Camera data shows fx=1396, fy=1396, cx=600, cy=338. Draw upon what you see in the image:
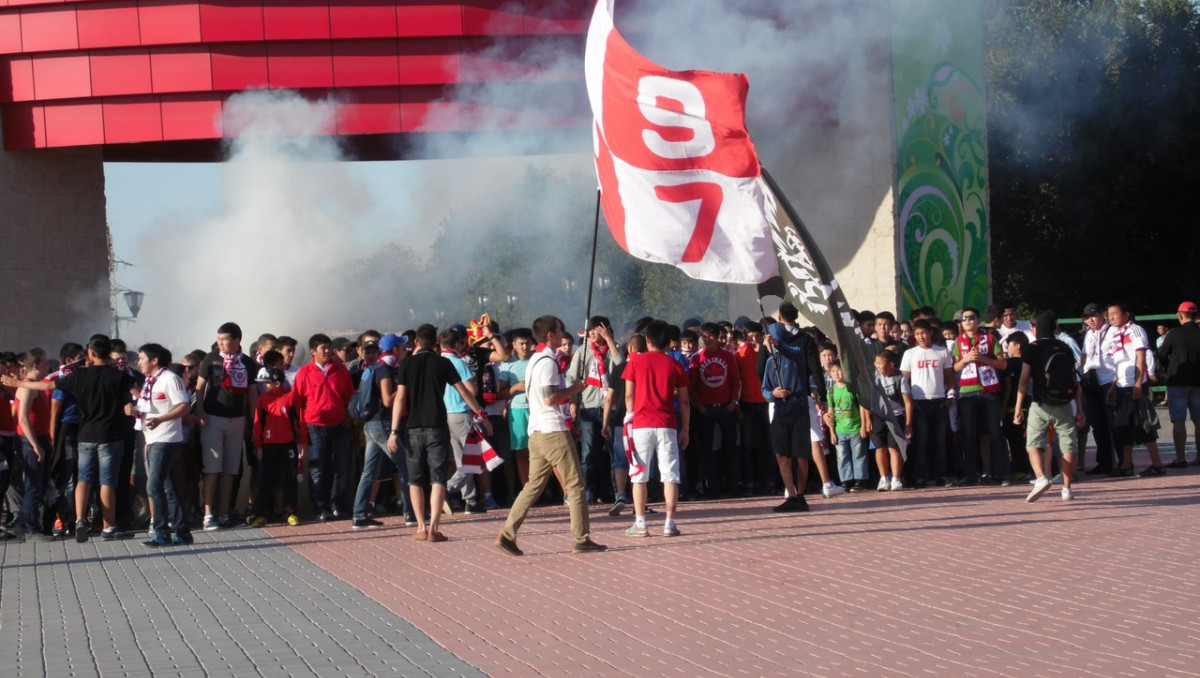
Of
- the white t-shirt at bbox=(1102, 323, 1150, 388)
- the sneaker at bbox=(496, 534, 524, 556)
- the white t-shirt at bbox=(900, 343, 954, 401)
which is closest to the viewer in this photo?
the sneaker at bbox=(496, 534, 524, 556)

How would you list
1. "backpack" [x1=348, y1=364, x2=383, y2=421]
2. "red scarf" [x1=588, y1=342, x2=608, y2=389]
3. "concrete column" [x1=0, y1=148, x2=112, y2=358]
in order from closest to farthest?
1. "backpack" [x1=348, y1=364, x2=383, y2=421]
2. "red scarf" [x1=588, y1=342, x2=608, y2=389]
3. "concrete column" [x1=0, y1=148, x2=112, y2=358]

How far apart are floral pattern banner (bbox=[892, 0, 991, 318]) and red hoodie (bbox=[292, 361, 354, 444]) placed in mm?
7686

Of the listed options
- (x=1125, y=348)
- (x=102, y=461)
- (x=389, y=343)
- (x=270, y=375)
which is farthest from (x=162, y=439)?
(x=1125, y=348)

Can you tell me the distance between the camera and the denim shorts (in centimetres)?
1148

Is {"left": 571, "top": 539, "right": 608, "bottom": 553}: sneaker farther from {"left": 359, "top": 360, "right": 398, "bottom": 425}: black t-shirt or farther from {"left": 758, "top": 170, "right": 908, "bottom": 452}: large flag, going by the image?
{"left": 359, "top": 360, "right": 398, "bottom": 425}: black t-shirt

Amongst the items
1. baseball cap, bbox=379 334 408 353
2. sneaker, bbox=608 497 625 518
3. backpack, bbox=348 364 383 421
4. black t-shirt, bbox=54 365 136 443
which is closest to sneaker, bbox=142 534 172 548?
black t-shirt, bbox=54 365 136 443

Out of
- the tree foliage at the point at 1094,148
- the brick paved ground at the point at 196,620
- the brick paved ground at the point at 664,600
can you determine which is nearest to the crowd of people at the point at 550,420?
the brick paved ground at the point at 664,600

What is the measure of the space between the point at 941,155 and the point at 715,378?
6247 mm

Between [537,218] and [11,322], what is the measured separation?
1585 inches

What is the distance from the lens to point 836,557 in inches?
365

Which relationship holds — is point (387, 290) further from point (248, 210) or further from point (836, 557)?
point (836, 557)

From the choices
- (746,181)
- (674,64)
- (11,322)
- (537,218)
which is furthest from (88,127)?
(537,218)

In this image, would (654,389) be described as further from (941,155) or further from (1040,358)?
(941,155)

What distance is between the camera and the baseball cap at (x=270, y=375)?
42.1 feet
